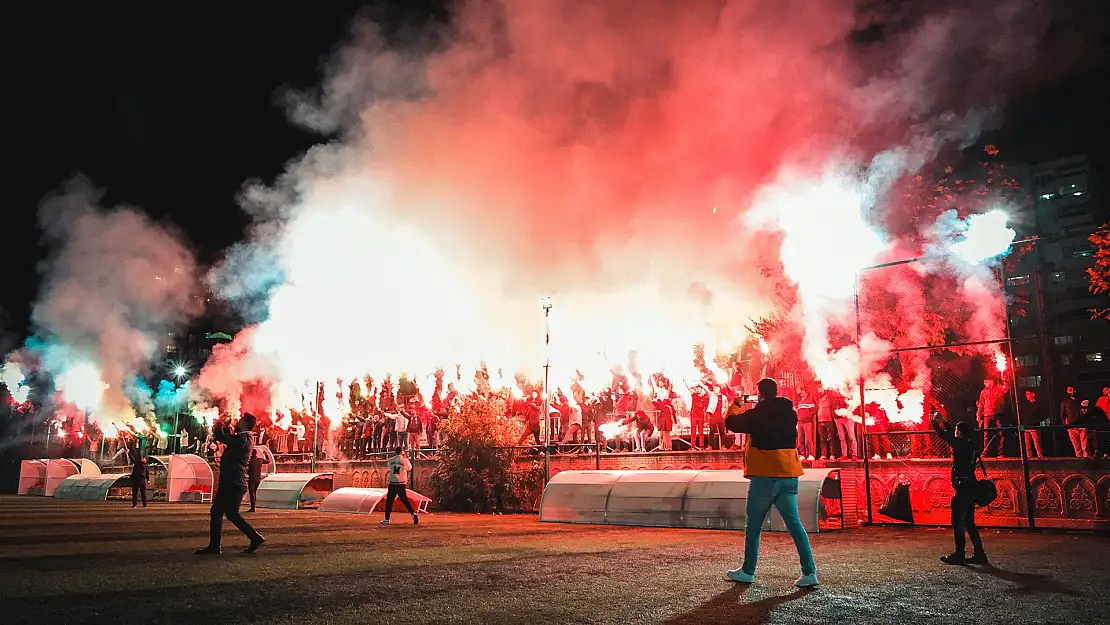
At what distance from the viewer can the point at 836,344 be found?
21.9 m

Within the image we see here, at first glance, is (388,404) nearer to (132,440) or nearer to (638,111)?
(638,111)

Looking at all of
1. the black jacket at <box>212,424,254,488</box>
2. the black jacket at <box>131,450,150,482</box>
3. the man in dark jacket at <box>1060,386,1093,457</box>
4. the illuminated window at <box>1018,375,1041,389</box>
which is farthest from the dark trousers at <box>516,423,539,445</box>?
the illuminated window at <box>1018,375,1041,389</box>

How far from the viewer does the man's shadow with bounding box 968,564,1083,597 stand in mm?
6971

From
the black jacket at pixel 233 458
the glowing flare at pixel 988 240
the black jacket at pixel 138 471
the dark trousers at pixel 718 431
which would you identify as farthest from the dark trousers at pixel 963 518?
the black jacket at pixel 138 471

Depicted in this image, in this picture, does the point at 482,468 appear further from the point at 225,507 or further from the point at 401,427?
the point at 225,507

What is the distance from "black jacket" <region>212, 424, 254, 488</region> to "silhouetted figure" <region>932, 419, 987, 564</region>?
351 inches

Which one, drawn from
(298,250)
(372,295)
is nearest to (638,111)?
(372,295)

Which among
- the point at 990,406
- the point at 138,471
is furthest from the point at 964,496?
the point at 138,471

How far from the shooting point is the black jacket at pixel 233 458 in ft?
32.4

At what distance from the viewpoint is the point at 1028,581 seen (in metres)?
7.63

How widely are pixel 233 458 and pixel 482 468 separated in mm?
12539

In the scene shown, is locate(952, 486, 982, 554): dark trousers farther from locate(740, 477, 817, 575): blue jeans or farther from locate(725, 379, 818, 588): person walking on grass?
locate(725, 379, 818, 588): person walking on grass

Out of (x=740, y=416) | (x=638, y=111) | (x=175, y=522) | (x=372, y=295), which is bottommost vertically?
(x=175, y=522)

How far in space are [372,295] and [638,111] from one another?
15410mm
